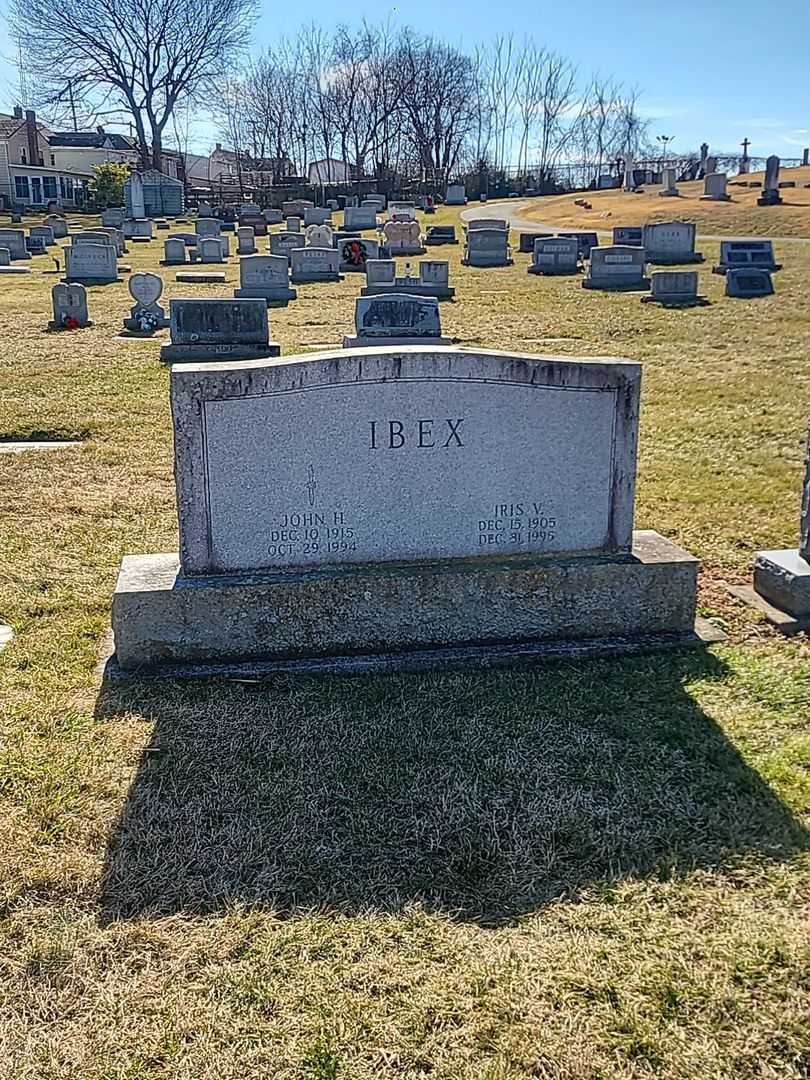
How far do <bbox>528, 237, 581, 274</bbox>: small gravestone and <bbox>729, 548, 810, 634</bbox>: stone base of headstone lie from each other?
2063cm

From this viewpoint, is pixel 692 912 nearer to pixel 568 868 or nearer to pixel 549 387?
pixel 568 868

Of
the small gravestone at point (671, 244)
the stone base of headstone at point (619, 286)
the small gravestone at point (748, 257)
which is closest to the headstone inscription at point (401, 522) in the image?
the stone base of headstone at point (619, 286)

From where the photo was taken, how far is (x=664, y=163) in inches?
2906

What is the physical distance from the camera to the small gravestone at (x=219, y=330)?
13.1 meters

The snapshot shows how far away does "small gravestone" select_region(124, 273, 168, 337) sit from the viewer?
15.6 meters

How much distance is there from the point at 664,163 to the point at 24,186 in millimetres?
47488

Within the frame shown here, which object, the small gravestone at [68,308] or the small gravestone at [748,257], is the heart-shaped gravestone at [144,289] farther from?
the small gravestone at [748,257]

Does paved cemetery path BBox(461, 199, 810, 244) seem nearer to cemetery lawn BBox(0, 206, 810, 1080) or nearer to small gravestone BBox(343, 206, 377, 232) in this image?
small gravestone BBox(343, 206, 377, 232)

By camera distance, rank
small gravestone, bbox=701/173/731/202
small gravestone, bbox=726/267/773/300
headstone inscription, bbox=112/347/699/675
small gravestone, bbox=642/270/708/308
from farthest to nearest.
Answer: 1. small gravestone, bbox=701/173/731/202
2. small gravestone, bbox=726/267/773/300
3. small gravestone, bbox=642/270/708/308
4. headstone inscription, bbox=112/347/699/675

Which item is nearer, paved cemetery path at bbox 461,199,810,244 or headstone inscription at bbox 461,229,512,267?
headstone inscription at bbox 461,229,512,267

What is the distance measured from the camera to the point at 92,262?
77.1ft

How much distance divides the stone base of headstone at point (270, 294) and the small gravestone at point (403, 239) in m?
12.1

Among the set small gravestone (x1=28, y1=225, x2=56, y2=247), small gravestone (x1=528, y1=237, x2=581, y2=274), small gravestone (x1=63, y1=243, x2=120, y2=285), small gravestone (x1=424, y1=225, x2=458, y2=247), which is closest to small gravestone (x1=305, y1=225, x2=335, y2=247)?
small gravestone (x1=424, y1=225, x2=458, y2=247)

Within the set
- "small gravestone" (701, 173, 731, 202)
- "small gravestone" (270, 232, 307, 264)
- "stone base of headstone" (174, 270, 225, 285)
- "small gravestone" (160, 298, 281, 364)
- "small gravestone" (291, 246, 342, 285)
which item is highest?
"small gravestone" (701, 173, 731, 202)
